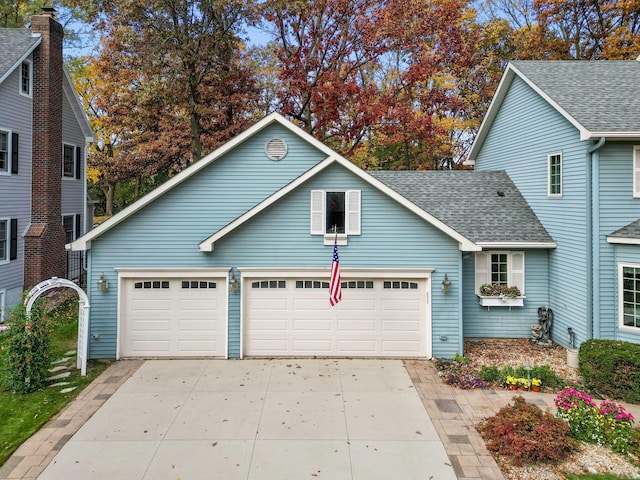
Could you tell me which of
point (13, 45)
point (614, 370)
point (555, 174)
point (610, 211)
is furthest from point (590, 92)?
point (13, 45)

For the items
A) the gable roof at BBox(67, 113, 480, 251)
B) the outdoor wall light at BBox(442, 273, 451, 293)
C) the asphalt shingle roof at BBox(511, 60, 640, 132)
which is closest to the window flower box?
the outdoor wall light at BBox(442, 273, 451, 293)

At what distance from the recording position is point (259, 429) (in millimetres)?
7902

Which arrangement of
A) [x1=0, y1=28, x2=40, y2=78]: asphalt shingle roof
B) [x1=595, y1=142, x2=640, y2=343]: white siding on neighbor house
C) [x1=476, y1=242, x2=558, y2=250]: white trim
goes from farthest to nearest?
[x1=0, y1=28, x2=40, y2=78]: asphalt shingle roof < [x1=476, y1=242, x2=558, y2=250]: white trim < [x1=595, y1=142, x2=640, y2=343]: white siding on neighbor house

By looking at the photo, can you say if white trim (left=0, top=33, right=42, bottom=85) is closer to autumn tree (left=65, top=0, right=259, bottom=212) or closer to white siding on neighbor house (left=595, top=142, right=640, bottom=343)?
autumn tree (left=65, top=0, right=259, bottom=212)

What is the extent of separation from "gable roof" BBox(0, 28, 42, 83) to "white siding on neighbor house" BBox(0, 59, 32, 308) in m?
0.47

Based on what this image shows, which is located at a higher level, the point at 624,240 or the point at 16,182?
the point at 16,182

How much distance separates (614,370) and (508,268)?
4.54 meters

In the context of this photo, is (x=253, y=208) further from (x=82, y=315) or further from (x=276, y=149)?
(x=82, y=315)

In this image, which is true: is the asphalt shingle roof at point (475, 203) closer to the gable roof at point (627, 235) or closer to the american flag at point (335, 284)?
the gable roof at point (627, 235)

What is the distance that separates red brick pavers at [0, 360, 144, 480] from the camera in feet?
22.1

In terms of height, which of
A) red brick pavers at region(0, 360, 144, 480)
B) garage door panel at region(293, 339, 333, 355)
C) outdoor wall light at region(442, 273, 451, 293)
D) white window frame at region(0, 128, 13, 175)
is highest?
white window frame at region(0, 128, 13, 175)

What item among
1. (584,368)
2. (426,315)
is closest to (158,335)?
(426,315)

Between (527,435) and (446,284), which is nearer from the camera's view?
(527,435)

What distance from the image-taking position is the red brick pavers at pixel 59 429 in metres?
6.74
